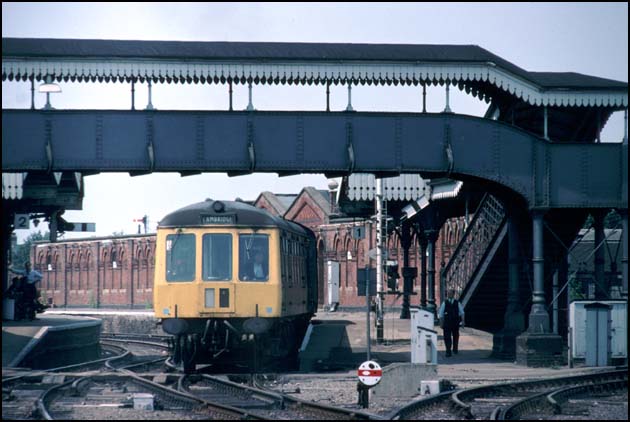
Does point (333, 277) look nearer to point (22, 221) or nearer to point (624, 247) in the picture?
point (22, 221)

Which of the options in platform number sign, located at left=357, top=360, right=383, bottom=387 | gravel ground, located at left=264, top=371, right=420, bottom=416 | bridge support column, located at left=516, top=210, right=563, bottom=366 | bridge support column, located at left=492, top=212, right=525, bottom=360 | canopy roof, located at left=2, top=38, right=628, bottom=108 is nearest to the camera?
platform number sign, located at left=357, top=360, right=383, bottom=387

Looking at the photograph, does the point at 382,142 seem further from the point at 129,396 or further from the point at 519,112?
the point at 129,396

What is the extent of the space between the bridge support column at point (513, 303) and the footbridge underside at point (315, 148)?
1.64 meters

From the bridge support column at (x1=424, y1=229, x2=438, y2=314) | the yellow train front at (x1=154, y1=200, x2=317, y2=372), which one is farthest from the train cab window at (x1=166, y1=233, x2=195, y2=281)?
the bridge support column at (x1=424, y1=229, x2=438, y2=314)

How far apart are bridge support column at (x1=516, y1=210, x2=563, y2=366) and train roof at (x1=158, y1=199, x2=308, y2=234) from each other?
600 cm

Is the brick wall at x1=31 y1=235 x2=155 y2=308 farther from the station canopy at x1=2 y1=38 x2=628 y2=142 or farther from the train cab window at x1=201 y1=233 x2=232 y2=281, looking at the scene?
the train cab window at x1=201 y1=233 x2=232 y2=281

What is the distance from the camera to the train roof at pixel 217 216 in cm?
2238

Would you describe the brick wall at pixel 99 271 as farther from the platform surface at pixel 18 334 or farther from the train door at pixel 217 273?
the train door at pixel 217 273

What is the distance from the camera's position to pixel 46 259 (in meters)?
85.3

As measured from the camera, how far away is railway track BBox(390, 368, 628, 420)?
597 inches

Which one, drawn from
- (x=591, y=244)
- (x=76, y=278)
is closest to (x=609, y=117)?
(x=591, y=244)

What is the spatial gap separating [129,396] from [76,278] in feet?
215

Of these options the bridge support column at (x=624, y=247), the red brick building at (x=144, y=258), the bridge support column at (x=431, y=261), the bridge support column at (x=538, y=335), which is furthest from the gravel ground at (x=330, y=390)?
the red brick building at (x=144, y=258)

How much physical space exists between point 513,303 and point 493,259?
2239 mm
